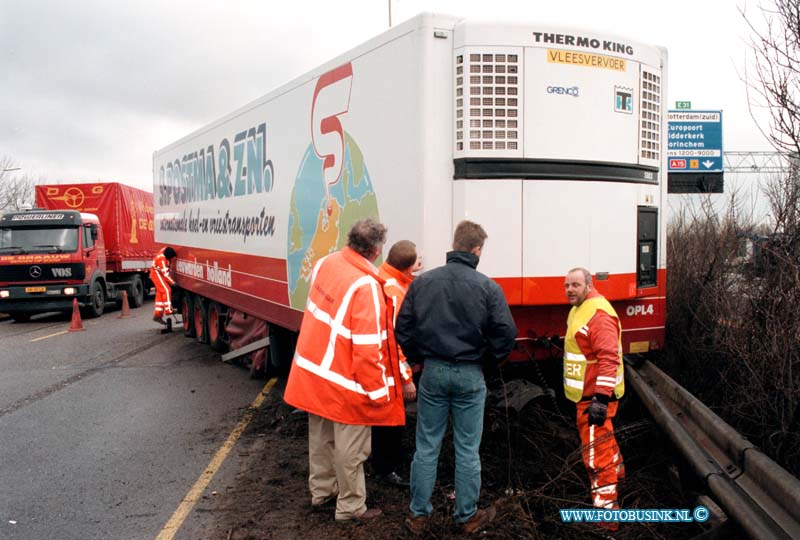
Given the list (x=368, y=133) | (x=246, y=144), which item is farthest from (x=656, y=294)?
(x=246, y=144)

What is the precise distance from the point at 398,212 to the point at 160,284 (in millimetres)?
10207

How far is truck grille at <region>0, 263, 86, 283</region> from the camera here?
59.8 ft

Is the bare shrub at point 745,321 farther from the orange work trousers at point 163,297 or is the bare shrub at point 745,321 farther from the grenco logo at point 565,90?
the orange work trousers at point 163,297

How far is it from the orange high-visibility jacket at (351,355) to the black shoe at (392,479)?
895mm

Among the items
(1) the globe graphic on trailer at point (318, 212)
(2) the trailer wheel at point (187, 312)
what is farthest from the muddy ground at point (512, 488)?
(2) the trailer wheel at point (187, 312)

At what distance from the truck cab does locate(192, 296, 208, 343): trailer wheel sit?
7019mm

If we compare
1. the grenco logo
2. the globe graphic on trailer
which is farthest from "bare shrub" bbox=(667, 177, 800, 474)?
the globe graphic on trailer

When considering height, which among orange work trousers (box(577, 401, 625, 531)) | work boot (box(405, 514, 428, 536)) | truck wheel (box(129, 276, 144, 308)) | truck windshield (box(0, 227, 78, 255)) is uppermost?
truck windshield (box(0, 227, 78, 255))

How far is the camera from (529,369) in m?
5.75

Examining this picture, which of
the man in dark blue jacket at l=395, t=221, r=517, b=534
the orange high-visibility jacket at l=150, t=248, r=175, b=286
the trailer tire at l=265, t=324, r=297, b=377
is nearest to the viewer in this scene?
the man in dark blue jacket at l=395, t=221, r=517, b=534

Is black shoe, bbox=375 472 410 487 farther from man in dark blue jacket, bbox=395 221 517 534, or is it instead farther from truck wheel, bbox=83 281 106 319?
truck wheel, bbox=83 281 106 319

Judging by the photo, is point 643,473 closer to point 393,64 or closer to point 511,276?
point 511,276

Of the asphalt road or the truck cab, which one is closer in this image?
the asphalt road

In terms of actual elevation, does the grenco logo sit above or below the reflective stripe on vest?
above
